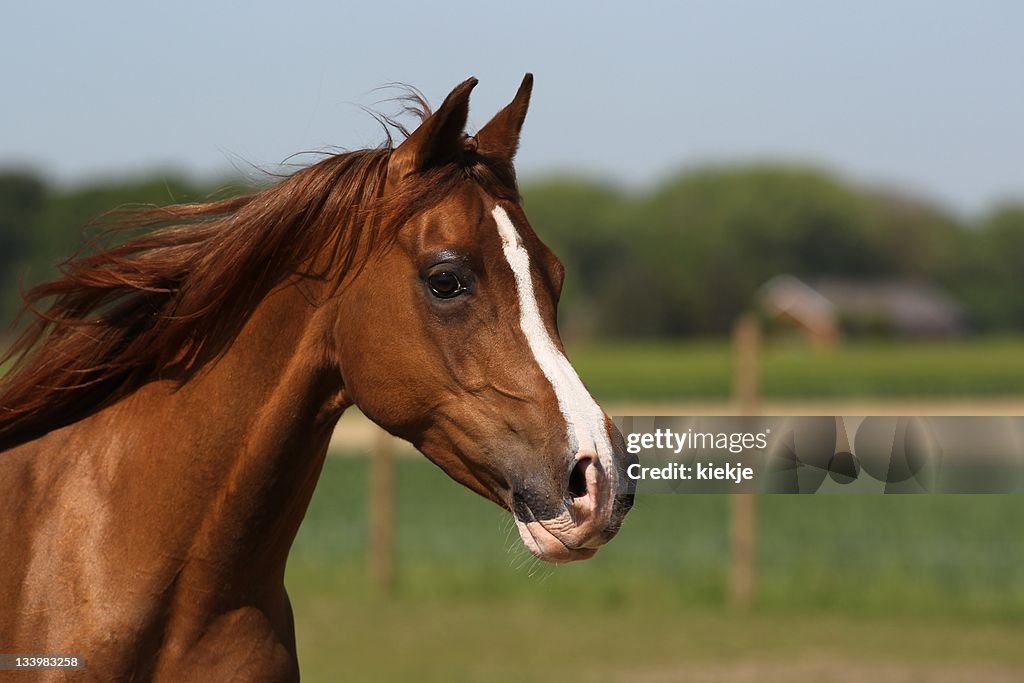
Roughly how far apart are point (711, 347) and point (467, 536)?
43.8m

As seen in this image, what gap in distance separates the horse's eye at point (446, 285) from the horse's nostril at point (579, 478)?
18.3 inches

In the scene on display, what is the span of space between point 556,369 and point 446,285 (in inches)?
12.0

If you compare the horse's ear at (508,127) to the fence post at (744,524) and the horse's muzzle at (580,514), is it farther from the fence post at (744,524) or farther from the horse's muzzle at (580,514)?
the fence post at (744,524)

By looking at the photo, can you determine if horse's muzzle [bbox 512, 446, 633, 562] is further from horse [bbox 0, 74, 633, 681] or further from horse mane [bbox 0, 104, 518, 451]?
horse mane [bbox 0, 104, 518, 451]

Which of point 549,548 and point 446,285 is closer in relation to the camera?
point 549,548

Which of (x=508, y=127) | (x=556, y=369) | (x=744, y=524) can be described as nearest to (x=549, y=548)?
(x=556, y=369)

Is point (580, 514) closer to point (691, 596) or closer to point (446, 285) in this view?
point (446, 285)

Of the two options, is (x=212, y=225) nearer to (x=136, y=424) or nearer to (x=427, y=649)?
(x=136, y=424)

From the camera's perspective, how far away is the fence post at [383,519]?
1091 centimetres

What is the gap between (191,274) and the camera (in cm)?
288

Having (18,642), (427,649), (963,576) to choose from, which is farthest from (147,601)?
(963,576)

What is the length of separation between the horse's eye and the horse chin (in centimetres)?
52

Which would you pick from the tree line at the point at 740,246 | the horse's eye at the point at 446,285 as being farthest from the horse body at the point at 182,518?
the tree line at the point at 740,246

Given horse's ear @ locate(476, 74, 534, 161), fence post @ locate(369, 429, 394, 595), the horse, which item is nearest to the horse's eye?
the horse
